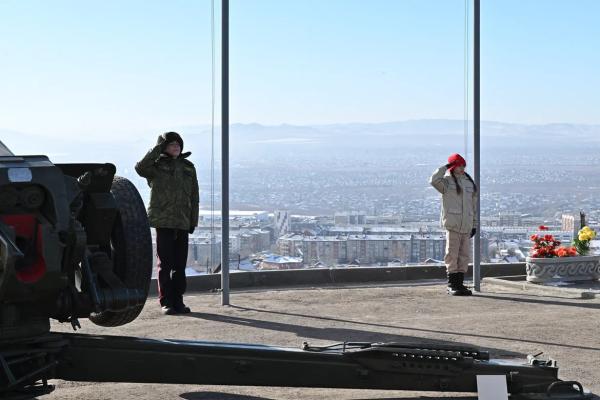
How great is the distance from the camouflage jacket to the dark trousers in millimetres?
127

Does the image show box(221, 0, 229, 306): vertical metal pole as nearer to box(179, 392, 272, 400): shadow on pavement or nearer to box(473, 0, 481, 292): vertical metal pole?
box(473, 0, 481, 292): vertical metal pole

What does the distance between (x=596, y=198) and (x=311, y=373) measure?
499 inches

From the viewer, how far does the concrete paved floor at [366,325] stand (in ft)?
26.1

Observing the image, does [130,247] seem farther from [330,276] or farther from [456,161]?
[330,276]

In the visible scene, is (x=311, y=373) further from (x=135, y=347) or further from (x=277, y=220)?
(x=277, y=220)

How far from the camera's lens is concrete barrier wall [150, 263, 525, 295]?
1436 centimetres

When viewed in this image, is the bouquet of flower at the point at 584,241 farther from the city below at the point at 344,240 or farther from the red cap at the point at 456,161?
the red cap at the point at 456,161

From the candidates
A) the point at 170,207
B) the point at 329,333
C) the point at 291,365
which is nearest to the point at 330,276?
the point at 170,207

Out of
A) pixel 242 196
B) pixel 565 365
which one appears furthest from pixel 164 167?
pixel 565 365

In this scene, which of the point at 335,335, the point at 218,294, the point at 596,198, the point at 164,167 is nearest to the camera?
the point at 335,335

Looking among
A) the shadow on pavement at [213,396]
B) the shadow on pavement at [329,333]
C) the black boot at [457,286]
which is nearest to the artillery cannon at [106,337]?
the shadow on pavement at [213,396]

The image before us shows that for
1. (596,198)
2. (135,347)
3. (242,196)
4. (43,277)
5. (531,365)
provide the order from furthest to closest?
(596,198) < (242,196) < (531,365) < (135,347) < (43,277)

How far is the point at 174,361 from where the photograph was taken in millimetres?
6617

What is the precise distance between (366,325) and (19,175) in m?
5.70
